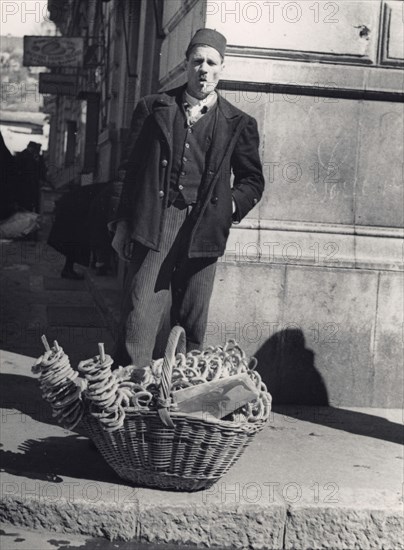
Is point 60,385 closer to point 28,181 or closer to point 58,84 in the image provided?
point 28,181

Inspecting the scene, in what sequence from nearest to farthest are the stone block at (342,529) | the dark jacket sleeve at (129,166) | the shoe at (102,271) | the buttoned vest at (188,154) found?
the stone block at (342,529) < the buttoned vest at (188,154) < the dark jacket sleeve at (129,166) < the shoe at (102,271)

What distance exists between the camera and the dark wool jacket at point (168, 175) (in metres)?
5.00

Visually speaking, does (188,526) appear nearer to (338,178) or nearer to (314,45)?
(338,178)

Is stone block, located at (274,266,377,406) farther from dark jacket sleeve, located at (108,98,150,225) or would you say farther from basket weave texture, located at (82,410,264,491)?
basket weave texture, located at (82,410,264,491)

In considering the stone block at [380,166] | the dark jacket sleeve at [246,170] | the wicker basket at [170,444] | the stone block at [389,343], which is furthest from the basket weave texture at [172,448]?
the stone block at [380,166]

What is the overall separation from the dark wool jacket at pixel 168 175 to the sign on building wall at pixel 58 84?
61.7 feet

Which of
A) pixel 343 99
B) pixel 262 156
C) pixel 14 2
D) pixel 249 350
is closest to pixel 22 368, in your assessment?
pixel 249 350

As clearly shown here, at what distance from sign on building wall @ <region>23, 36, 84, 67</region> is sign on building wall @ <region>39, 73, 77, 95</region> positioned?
7.97 ft

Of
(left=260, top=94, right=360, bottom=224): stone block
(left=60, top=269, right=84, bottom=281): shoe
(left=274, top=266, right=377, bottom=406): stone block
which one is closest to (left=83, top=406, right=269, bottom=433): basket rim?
(left=274, top=266, right=377, bottom=406): stone block

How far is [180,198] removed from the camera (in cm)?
507

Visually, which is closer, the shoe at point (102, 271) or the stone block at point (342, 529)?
the stone block at point (342, 529)

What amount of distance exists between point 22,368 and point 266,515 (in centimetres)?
354

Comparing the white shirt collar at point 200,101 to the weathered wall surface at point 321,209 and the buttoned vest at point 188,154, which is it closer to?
the buttoned vest at point 188,154

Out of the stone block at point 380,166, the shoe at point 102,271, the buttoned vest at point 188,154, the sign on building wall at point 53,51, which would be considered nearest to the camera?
the buttoned vest at point 188,154
